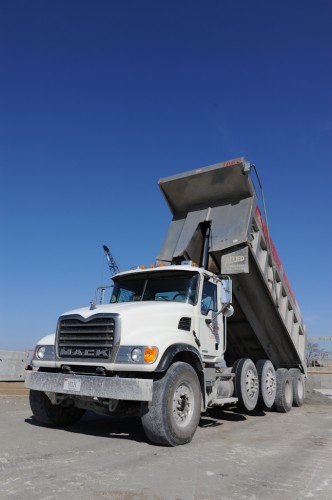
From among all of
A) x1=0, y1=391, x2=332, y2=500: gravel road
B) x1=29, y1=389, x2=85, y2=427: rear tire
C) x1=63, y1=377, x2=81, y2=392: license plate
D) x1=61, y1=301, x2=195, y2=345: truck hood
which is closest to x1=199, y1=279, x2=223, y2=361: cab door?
x1=61, y1=301, x2=195, y2=345: truck hood

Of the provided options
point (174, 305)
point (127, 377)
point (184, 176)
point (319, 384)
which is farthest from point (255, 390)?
point (319, 384)

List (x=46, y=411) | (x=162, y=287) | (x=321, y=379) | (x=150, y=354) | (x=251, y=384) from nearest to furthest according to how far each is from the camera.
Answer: (x=150, y=354), (x=46, y=411), (x=162, y=287), (x=251, y=384), (x=321, y=379)

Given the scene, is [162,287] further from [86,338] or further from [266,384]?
[266,384]

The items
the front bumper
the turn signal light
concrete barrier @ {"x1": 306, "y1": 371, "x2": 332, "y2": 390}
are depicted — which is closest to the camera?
Result: the front bumper

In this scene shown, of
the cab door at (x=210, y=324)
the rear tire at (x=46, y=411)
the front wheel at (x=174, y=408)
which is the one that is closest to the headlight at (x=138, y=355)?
the front wheel at (x=174, y=408)

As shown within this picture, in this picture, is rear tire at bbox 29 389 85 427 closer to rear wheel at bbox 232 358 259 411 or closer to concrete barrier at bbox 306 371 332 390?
rear wheel at bbox 232 358 259 411

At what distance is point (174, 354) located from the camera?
17.9ft

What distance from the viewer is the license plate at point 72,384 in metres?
5.46

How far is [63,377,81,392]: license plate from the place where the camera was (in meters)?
5.46

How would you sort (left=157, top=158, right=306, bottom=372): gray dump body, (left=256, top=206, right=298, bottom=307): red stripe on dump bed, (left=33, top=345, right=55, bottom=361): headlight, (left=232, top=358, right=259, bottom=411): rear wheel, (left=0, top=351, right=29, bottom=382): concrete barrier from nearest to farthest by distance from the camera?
(left=33, top=345, right=55, bottom=361): headlight, (left=232, top=358, right=259, bottom=411): rear wheel, (left=157, top=158, right=306, bottom=372): gray dump body, (left=256, top=206, right=298, bottom=307): red stripe on dump bed, (left=0, top=351, right=29, bottom=382): concrete barrier

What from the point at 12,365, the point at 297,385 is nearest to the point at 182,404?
the point at 297,385

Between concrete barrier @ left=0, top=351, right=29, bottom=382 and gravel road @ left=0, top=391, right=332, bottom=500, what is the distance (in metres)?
9.28

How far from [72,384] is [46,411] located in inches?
46.7

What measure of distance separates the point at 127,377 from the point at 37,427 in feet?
6.56
